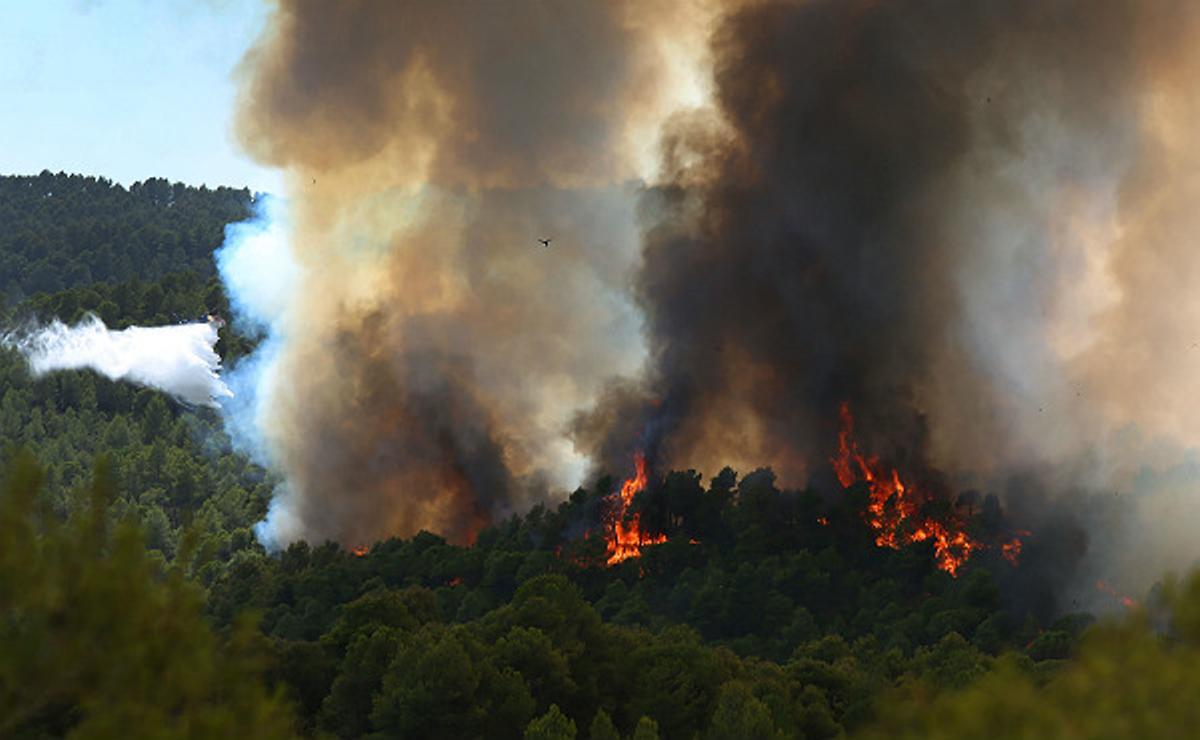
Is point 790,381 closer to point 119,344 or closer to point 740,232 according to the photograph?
point 740,232

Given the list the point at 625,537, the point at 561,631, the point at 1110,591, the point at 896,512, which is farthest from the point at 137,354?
the point at 561,631

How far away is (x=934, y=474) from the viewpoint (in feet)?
296

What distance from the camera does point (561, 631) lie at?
181ft

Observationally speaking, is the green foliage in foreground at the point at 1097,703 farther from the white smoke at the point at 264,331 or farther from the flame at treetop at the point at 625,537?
the white smoke at the point at 264,331

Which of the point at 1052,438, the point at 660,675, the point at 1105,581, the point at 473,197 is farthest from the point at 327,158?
the point at 660,675

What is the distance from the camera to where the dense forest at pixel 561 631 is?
65.1ft

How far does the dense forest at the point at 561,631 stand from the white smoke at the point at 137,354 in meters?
32.0

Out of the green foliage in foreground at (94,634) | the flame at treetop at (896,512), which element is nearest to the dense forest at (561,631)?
the green foliage in foreground at (94,634)

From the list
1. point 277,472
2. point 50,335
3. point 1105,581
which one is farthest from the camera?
point 50,335

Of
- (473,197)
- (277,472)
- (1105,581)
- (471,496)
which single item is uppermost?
(473,197)

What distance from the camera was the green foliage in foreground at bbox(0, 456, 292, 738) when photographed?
19.8 meters

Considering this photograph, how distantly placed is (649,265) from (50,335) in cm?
8612

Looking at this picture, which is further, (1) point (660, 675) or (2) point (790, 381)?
(2) point (790, 381)

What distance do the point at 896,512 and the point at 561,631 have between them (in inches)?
1302
